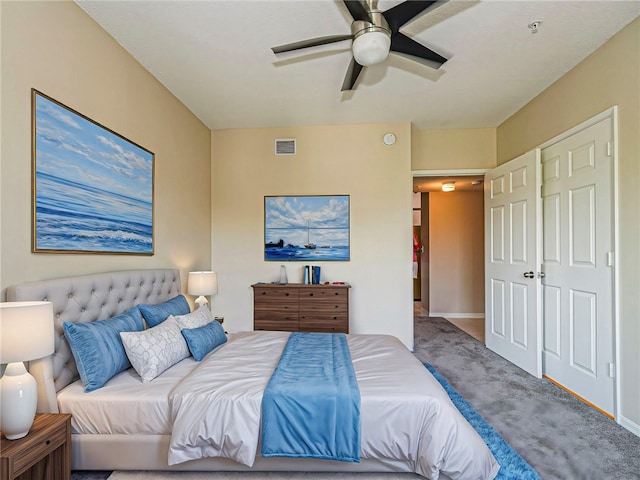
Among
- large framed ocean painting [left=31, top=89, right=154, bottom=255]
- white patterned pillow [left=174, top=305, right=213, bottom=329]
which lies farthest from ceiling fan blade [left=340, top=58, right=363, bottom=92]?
white patterned pillow [left=174, top=305, right=213, bottom=329]

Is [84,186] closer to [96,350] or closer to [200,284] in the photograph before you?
[96,350]

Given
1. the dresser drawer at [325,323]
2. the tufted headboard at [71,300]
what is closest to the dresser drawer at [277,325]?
the dresser drawer at [325,323]

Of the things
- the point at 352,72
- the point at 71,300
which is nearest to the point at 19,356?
the point at 71,300

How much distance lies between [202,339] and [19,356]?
3.53 feet

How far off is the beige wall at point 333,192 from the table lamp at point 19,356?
9.12ft

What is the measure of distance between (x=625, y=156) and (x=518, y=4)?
129 cm

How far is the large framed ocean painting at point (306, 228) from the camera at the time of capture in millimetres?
4059

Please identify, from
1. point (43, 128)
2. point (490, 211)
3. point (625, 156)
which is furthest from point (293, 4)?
point (490, 211)

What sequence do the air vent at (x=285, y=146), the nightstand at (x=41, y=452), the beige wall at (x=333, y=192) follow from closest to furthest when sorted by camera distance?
the nightstand at (x=41, y=452), the beige wall at (x=333, y=192), the air vent at (x=285, y=146)

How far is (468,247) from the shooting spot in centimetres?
605

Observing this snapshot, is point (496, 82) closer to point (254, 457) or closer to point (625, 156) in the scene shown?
point (625, 156)

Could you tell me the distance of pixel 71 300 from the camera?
1867 mm

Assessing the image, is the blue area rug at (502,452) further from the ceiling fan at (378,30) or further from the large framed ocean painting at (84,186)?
the large framed ocean painting at (84,186)

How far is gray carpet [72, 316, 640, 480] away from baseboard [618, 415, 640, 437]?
0.04 m
